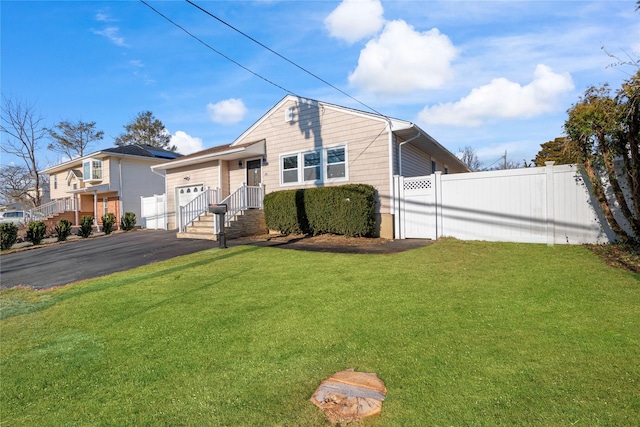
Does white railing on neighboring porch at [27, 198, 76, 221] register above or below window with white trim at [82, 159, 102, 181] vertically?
below

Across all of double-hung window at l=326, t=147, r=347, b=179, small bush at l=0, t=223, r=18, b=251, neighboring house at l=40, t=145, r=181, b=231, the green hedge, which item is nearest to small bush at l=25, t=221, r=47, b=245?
small bush at l=0, t=223, r=18, b=251

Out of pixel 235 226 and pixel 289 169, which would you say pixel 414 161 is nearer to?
pixel 289 169

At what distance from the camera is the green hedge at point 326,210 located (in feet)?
35.9

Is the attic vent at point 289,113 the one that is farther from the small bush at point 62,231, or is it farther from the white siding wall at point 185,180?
the small bush at point 62,231

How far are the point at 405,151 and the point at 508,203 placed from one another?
4.44 metres

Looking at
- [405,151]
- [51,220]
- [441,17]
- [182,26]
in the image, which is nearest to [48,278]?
[182,26]

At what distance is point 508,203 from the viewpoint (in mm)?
9055

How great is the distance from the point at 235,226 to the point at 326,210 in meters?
3.86

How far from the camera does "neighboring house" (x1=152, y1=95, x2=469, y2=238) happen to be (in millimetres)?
Answer: 11625

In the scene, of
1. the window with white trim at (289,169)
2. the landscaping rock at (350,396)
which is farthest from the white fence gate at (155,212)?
the landscaping rock at (350,396)

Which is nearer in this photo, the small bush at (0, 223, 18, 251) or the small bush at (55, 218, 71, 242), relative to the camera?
the small bush at (0, 223, 18, 251)

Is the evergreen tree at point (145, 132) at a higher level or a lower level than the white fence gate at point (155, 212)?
higher

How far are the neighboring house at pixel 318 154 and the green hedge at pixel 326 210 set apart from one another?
0.86 m

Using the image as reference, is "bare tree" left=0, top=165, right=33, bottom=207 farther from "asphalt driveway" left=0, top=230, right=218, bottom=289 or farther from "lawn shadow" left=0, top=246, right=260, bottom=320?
"lawn shadow" left=0, top=246, right=260, bottom=320
